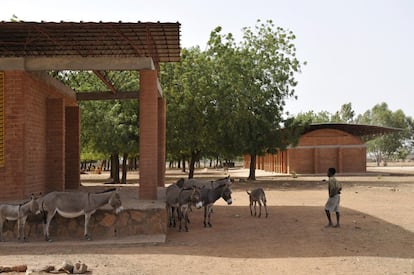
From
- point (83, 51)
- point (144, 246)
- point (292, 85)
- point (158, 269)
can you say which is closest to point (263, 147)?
point (292, 85)

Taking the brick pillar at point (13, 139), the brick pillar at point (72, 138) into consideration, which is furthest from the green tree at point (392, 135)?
the brick pillar at point (13, 139)

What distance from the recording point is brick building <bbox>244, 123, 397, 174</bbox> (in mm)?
47781

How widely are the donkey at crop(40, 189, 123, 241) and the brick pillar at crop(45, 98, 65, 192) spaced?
17.6ft

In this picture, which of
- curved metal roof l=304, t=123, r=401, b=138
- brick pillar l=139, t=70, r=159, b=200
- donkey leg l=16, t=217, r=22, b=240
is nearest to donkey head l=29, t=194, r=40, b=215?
donkey leg l=16, t=217, r=22, b=240

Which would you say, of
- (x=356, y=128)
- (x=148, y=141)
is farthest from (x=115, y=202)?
(x=356, y=128)

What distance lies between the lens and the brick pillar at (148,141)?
45.4 ft

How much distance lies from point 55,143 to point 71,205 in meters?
5.93

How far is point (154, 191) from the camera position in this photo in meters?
13.9

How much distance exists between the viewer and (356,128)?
49.9 meters

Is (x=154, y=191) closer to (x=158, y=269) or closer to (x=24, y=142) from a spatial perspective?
(x=24, y=142)

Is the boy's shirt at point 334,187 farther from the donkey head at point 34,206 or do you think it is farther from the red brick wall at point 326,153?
the red brick wall at point 326,153

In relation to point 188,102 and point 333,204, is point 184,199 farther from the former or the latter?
point 188,102

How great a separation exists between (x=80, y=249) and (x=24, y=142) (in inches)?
170

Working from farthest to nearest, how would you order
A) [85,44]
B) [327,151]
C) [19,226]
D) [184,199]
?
[327,151] < [85,44] < [184,199] < [19,226]
